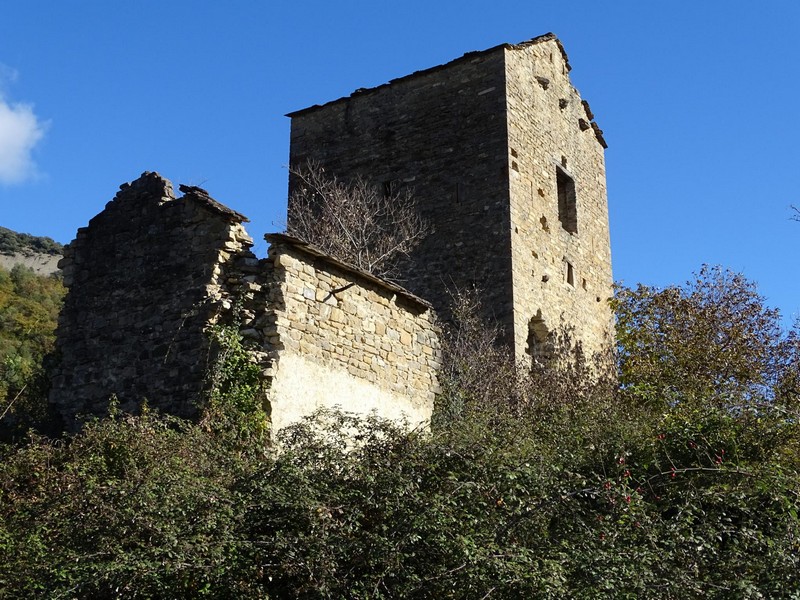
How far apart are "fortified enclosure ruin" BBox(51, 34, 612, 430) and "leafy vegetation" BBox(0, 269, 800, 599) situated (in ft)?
1.44

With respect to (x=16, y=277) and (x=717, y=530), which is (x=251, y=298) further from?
(x=16, y=277)

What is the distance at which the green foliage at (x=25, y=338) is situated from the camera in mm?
11070

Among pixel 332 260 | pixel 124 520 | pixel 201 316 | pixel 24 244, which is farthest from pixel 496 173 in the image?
pixel 24 244

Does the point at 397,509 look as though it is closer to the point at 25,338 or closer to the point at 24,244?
the point at 25,338

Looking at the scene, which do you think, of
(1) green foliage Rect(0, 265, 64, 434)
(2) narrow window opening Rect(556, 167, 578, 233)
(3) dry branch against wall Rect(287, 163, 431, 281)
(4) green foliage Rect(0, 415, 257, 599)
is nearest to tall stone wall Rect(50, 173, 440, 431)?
(1) green foliage Rect(0, 265, 64, 434)

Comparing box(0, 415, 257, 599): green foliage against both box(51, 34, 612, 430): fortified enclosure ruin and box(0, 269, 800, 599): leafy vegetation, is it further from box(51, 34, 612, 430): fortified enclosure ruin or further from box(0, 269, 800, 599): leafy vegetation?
box(51, 34, 612, 430): fortified enclosure ruin

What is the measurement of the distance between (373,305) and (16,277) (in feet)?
95.5

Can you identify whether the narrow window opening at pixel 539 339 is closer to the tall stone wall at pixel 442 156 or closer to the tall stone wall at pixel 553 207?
the tall stone wall at pixel 553 207

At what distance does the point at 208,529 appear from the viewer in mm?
6926

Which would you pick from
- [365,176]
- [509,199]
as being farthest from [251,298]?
[365,176]

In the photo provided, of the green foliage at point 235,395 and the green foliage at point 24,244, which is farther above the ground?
the green foliage at point 24,244

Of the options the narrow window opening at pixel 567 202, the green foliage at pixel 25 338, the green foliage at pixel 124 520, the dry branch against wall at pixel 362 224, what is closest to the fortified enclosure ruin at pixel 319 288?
the dry branch against wall at pixel 362 224

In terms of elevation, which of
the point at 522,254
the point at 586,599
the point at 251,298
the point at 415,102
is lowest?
the point at 586,599

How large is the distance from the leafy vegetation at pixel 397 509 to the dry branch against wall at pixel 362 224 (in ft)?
24.8
